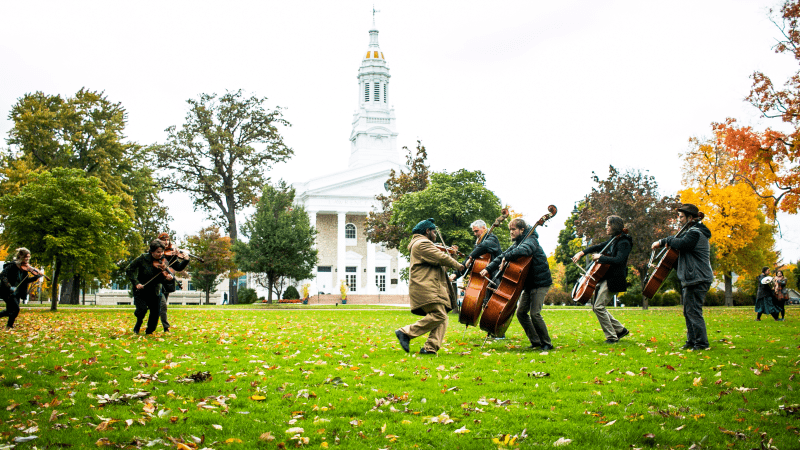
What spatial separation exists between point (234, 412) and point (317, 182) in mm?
59885

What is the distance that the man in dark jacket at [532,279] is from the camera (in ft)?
28.9

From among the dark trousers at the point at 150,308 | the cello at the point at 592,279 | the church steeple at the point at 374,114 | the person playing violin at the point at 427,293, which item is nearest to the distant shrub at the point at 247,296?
the church steeple at the point at 374,114

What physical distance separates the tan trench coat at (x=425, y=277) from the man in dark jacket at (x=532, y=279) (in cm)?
66

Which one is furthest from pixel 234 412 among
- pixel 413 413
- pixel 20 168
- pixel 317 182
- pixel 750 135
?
pixel 317 182

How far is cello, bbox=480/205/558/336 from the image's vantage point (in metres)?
8.59

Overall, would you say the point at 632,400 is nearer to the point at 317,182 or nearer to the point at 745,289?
the point at 745,289

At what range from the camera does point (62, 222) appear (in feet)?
74.1

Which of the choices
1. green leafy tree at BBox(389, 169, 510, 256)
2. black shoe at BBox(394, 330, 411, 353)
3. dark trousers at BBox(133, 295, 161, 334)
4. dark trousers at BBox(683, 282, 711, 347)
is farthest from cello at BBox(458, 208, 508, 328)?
green leafy tree at BBox(389, 169, 510, 256)

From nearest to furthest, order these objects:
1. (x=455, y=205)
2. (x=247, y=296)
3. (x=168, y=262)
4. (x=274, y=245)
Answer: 1. (x=168, y=262)
2. (x=455, y=205)
3. (x=274, y=245)
4. (x=247, y=296)

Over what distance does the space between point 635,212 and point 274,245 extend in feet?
71.2

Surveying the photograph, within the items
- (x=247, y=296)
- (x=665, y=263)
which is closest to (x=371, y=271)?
(x=247, y=296)

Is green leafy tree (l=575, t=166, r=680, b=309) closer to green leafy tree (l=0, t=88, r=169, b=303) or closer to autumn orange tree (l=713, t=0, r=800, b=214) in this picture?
autumn orange tree (l=713, t=0, r=800, b=214)

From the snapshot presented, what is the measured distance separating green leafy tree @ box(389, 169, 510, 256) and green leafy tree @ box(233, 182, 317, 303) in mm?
13648

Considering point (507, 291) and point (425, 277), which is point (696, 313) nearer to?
point (507, 291)
